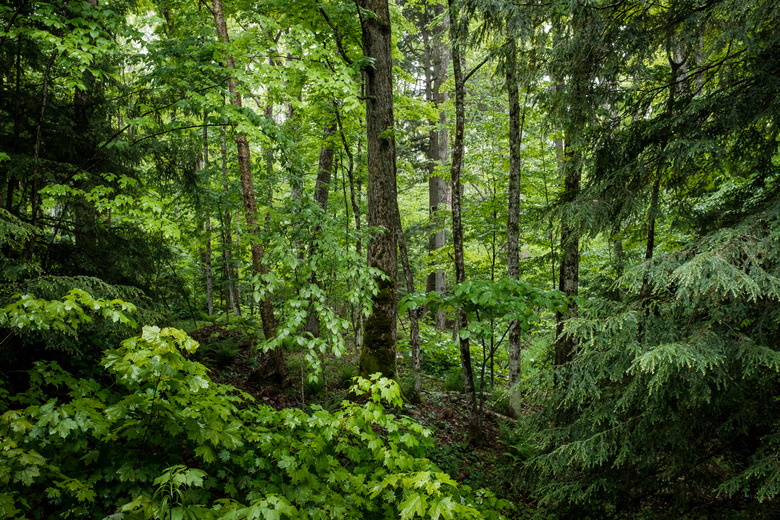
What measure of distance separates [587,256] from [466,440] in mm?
5301

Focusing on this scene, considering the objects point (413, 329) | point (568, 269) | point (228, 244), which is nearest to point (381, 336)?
point (413, 329)

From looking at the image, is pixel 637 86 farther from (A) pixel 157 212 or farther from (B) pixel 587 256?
(A) pixel 157 212

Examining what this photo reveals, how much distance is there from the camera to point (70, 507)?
2385 mm

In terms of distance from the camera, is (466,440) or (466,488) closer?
(466,488)

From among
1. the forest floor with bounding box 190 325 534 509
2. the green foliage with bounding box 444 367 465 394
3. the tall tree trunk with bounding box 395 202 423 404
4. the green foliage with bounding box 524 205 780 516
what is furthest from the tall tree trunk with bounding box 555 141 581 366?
the green foliage with bounding box 444 367 465 394

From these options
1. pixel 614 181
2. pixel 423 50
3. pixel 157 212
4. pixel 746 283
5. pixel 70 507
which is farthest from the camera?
pixel 423 50

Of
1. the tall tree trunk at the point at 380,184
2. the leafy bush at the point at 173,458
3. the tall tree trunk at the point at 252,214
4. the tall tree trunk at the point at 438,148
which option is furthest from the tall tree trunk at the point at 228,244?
the tall tree trunk at the point at 438,148

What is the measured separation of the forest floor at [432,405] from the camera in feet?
16.8

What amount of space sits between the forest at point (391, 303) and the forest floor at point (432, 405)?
2.2 inches

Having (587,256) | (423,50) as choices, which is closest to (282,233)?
(587,256)

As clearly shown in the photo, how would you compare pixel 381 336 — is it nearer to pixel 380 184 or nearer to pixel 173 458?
pixel 380 184

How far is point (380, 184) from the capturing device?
5.75m

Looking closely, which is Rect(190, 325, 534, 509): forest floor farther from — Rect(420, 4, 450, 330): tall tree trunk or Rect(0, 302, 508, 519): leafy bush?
Rect(420, 4, 450, 330): tall tree trunk

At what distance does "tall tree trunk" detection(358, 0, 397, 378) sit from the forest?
0.04 meters
